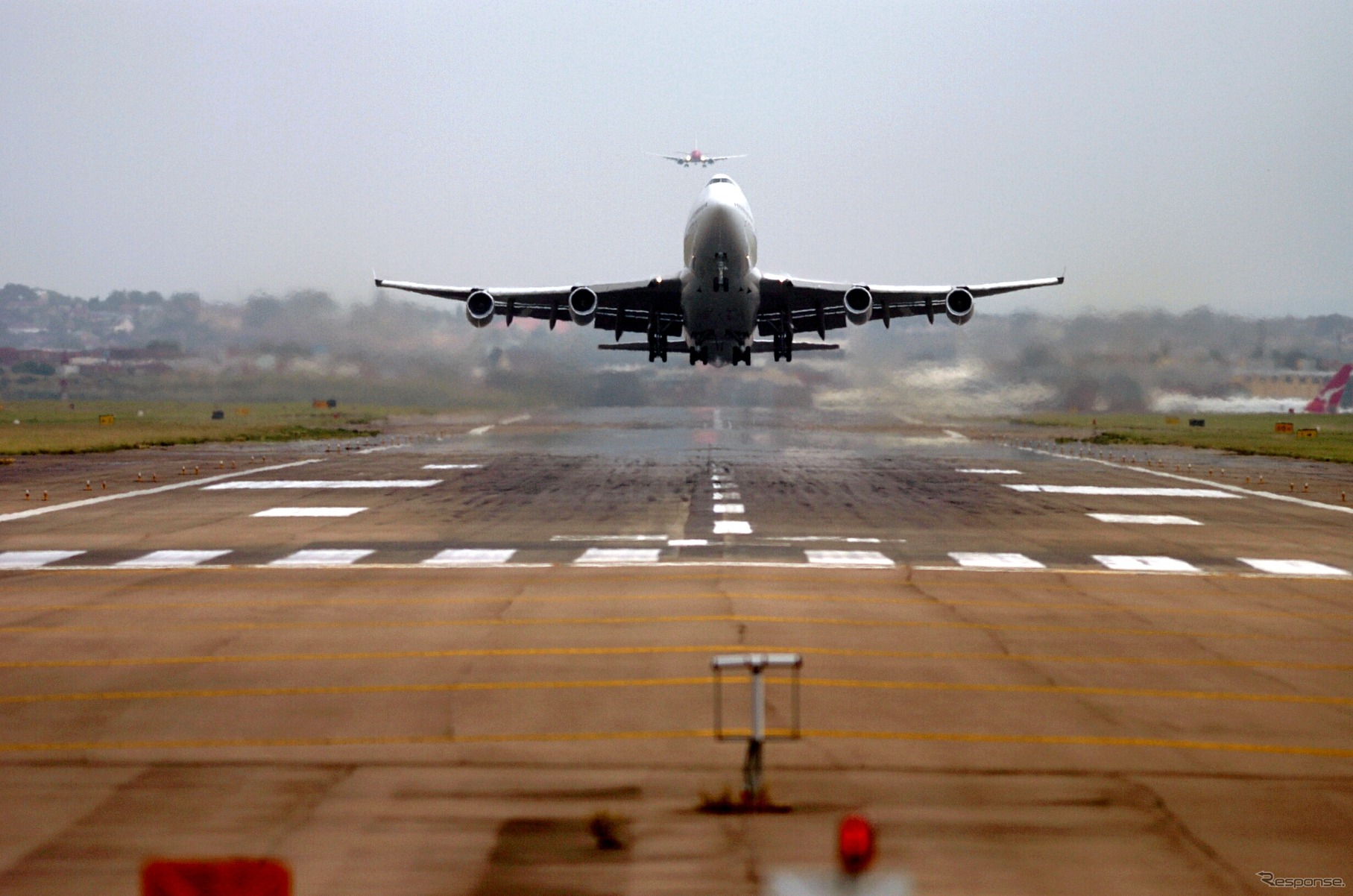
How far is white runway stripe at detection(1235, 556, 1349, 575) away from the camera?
64.5 feet

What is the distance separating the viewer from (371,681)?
11.7m

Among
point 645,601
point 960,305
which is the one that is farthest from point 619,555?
point 960,305

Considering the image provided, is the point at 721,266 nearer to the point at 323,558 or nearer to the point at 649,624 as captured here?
the point at 323,558

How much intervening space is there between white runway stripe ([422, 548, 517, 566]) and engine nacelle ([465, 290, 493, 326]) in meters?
16.7

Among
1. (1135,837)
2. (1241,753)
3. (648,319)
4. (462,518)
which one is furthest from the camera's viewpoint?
(648,319)

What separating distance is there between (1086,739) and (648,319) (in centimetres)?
3382

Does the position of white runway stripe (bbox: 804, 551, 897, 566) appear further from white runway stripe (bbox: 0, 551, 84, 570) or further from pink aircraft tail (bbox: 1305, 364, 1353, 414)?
pink aircraft tail (bbox: 1305, 364, 1353, 414)

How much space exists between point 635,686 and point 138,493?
25748 millimetres

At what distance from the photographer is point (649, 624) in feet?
47.9

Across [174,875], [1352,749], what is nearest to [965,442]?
[1352,749]

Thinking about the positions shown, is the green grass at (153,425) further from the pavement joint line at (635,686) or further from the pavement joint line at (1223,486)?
the pavement joint line at (635,686)

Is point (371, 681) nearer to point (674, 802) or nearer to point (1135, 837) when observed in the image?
point (674, 802)

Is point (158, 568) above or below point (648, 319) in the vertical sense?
below

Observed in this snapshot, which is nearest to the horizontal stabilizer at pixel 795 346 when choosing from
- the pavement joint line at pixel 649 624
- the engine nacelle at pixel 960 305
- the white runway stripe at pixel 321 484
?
the engine nacelle at pixel 960 305
